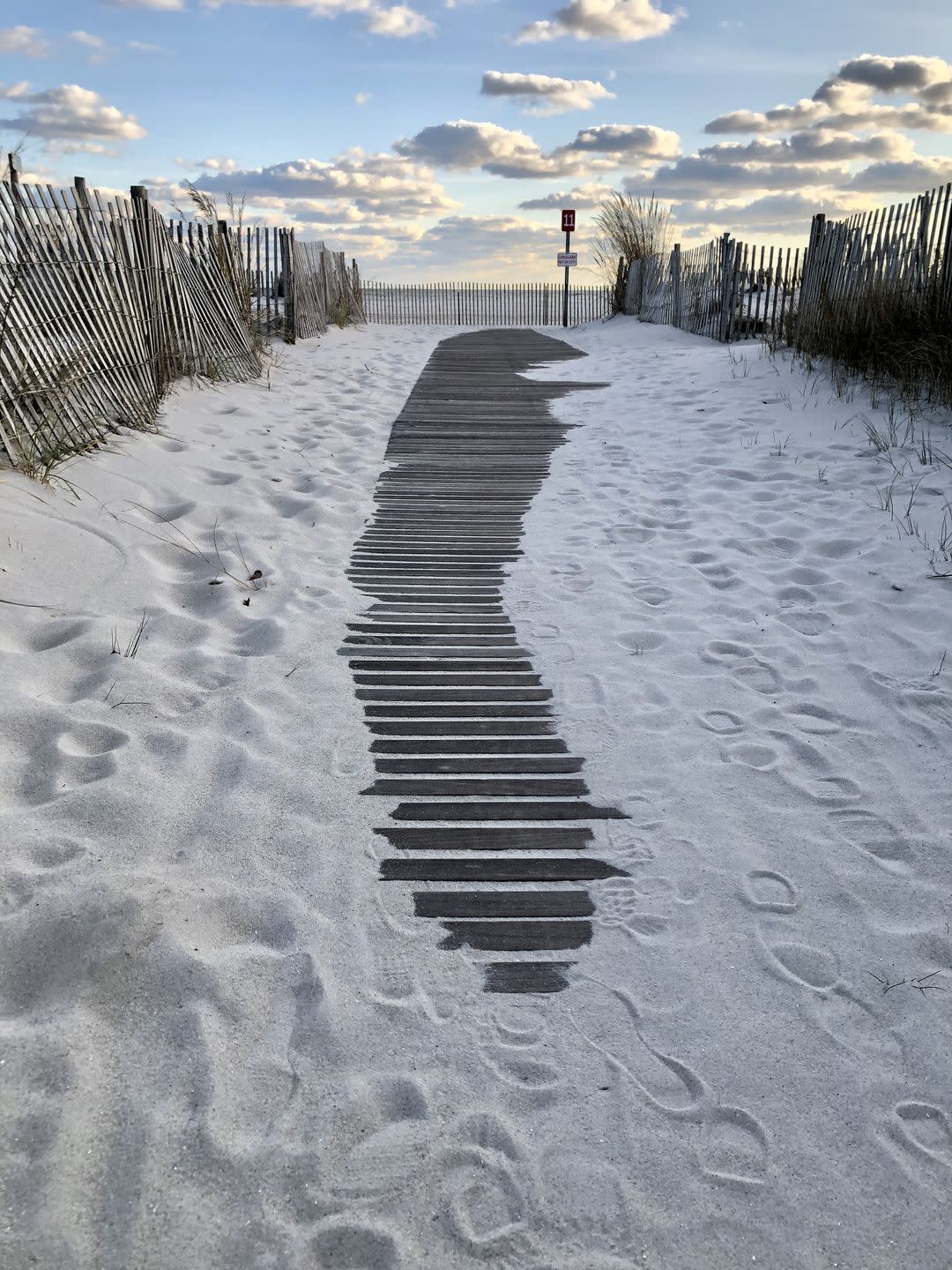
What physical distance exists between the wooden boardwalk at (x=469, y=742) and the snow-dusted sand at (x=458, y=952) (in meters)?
0.08

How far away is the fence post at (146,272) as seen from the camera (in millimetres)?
6457

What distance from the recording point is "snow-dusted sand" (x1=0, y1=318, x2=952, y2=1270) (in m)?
1.40

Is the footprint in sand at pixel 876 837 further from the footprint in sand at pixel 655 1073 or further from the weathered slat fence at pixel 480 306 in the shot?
the weathered slat fence at pixel 480 306

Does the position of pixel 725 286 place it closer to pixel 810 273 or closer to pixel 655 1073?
pixel 810 273

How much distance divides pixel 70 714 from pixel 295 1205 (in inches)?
65.2

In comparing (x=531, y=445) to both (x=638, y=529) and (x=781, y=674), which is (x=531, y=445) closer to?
(x=638, y=529)

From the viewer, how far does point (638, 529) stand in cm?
475

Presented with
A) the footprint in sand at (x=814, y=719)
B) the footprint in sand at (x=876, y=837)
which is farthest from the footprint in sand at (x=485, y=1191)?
the footprint in sand at (x=814, y=719)

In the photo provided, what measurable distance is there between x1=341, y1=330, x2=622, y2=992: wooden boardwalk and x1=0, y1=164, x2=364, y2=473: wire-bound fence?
1.75m

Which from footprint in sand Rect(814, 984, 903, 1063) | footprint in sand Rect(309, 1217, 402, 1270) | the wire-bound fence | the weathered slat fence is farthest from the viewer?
the weathered slat fence

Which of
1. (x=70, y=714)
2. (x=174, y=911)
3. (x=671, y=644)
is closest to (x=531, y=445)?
(x=671, y=644)

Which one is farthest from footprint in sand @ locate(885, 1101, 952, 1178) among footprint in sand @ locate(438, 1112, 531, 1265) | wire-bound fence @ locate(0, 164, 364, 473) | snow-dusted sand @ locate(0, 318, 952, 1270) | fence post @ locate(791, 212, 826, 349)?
fence post @ locate(791, 212, 826, 349)

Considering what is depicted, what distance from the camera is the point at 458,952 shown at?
6.31 feet

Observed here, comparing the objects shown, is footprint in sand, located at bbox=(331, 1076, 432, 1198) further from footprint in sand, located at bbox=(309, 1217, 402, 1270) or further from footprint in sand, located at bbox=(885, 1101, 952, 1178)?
footprint in sand, located at bbox=(885, 1101, 952, 1178)
